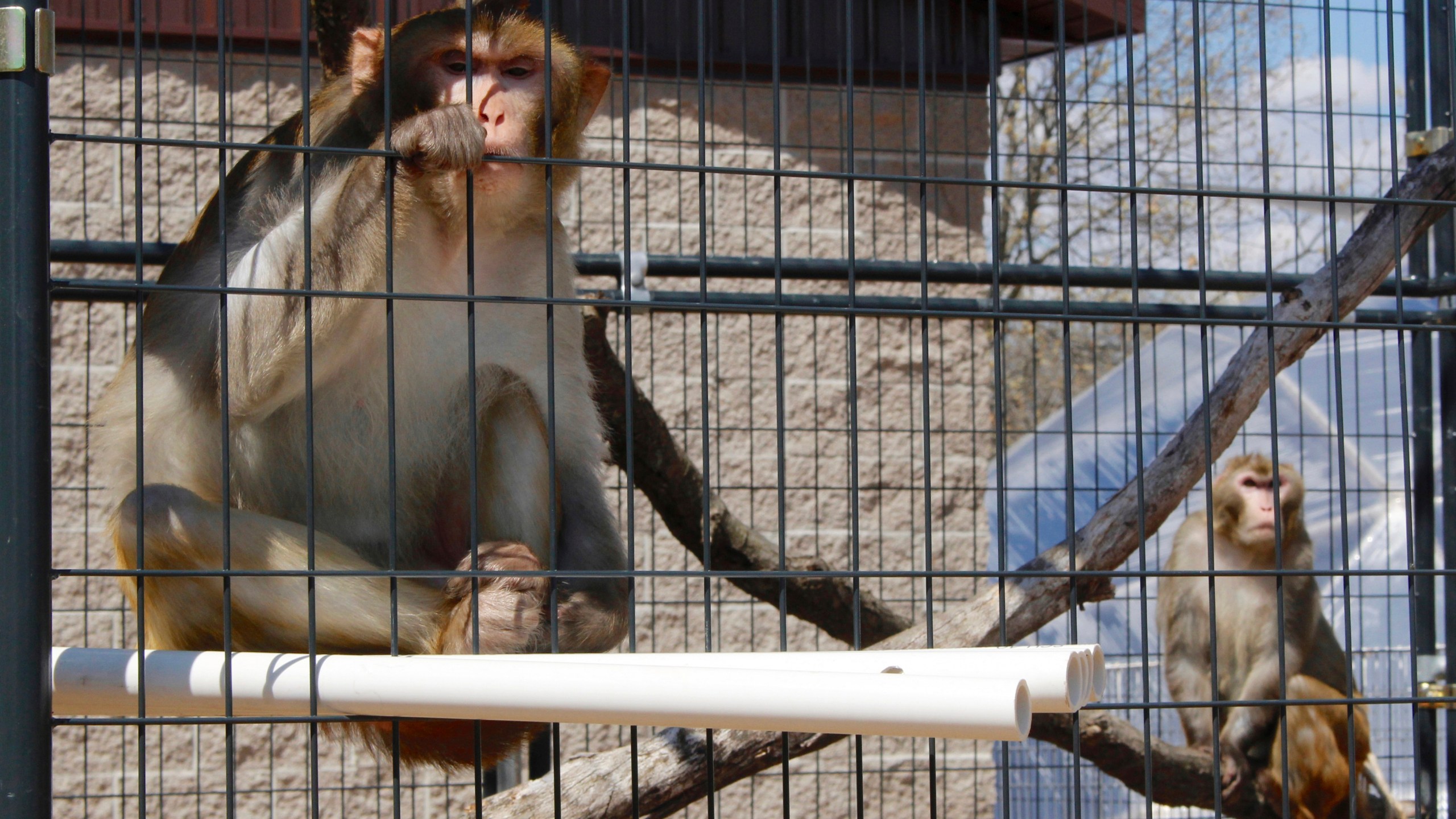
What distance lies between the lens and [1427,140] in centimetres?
340

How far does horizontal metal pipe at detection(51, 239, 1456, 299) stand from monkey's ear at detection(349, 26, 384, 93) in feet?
3.40

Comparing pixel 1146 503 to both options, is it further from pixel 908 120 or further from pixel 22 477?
pixel 908 120

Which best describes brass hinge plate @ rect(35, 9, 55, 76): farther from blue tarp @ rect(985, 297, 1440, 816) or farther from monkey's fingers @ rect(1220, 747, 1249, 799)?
blue tarp @ rect(985, 297, 1440, 816)

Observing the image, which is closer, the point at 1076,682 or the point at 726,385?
the point at 1076,682

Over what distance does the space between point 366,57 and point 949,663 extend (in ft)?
5.75

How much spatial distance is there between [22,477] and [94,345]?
372cm

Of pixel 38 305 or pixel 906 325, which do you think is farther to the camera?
pixel 906 325

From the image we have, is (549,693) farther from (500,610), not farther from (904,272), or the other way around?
(904,272)

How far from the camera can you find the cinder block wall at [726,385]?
5023mm

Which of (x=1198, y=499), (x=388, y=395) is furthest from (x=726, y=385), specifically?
(x=1198, y=499)

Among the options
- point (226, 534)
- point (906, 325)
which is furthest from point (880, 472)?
point (226, 534)

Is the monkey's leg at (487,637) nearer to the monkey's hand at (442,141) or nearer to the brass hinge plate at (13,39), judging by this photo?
the monkey's hand at (442,141)

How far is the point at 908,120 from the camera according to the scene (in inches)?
218

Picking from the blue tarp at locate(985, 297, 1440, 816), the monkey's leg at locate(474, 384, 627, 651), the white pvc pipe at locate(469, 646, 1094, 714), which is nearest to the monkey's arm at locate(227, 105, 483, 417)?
the monkey's leg at locate(474, 384, 627, 651)
